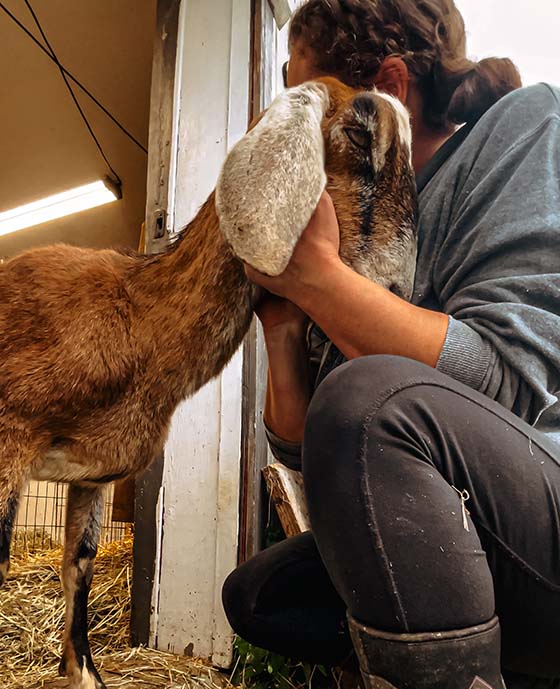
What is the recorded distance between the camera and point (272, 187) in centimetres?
119

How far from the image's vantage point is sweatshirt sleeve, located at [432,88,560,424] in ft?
3.41

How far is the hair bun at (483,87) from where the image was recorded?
4.88 feet

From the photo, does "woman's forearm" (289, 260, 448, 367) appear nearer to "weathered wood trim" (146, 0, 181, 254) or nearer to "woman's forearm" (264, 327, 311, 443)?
"woman's forearm" (264, 327, 311, 443)

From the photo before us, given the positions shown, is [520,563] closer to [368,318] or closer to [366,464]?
[366,464]

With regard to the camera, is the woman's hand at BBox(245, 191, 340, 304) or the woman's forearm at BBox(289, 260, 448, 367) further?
the woman's hand at BBox(245, 191, 340, 304)

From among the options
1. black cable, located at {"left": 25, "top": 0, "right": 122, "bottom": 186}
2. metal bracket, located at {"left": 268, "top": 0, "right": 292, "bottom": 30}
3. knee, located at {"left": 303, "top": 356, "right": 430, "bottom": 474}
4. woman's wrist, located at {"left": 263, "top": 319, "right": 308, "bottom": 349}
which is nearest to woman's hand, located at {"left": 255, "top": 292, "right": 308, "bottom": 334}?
woman's wrist, located at {"left": 263, "top": 319, "right": 308, "bottom": 349}

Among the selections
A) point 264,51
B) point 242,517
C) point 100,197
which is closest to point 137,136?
point 100,197

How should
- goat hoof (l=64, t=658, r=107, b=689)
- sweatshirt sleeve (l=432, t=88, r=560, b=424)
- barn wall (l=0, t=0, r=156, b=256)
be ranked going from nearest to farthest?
sweatshirt sleeve (l=432, t=88, r=560, b=424), goat hoof (l=64, t=658, r=107, b=689), barn wall (l=0, t=0, r=156, b=256)

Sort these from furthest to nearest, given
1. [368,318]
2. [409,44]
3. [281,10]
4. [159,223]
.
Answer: [281,10] < [159,223] < [409,44] < [368,318]

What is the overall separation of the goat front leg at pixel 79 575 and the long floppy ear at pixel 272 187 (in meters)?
1.03

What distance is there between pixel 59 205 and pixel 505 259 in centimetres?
660

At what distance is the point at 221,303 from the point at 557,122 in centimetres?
82

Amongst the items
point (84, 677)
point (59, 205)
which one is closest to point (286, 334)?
point (84, 677)

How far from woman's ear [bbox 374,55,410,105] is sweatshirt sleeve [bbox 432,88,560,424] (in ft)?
1.32
